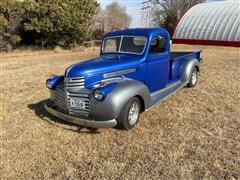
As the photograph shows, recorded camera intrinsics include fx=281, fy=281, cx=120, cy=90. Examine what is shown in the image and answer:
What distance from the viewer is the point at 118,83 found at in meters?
4.86

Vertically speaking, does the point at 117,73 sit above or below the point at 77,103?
above

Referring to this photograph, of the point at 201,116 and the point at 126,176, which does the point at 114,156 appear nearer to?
the point at 126,176

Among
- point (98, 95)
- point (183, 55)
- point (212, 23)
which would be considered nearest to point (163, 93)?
point (183, 55)

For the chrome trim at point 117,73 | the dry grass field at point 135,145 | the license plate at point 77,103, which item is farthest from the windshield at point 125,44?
the license plate at point 77,103

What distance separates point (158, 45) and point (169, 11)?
3408cm

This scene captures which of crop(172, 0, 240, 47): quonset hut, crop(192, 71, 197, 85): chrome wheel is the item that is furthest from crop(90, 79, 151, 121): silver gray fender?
crop(172, 0, 240, 47): quonset hut

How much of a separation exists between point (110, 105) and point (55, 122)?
1612 millimetres

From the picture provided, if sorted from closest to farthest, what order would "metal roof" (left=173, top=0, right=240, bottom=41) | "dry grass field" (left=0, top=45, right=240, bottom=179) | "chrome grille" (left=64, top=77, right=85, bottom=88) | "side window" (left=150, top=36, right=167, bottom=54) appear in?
"dry grass field" (left=0, top=45, right=240, bottom=179), "chrome grille" (left=64, top=77, right=85, bottom=88), "side window" (left=150, top=36, right=167, bottom=54), "metal roof" (left=173, top=0, right=240, bottom=41)

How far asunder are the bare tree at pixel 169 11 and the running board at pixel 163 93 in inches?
1105

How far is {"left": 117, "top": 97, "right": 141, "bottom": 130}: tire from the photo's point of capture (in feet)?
15.5

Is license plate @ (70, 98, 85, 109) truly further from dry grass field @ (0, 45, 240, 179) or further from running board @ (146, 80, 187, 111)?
running board @ (146, 80, 187, 111)

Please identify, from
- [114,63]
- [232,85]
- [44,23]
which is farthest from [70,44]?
[114,63]

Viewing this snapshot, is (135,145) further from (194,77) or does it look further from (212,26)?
(212,26)

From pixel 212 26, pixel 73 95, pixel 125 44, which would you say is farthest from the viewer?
pixel 212 26
